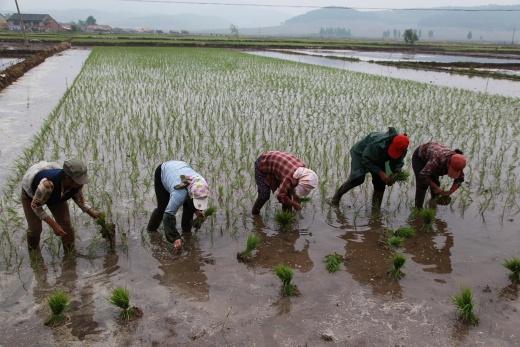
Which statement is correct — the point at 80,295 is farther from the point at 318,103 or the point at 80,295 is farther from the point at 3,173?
the point at 318,103

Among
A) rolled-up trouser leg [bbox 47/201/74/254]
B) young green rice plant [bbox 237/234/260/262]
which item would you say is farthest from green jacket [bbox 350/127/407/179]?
rolled-up trouser leg [bbox 47/201/74/254]

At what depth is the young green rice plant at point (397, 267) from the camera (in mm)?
3544

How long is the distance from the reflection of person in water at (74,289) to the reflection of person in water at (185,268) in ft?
1.29

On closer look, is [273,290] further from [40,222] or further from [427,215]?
[40,222]

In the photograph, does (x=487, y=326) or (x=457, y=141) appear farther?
(x=457, y=141)

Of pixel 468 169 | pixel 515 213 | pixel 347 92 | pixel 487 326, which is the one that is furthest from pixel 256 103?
pixel 487 326

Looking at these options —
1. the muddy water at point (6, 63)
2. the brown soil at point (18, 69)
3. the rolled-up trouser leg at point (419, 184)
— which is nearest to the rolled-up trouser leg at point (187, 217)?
the rolled-up trouser leg at point (419, 184)

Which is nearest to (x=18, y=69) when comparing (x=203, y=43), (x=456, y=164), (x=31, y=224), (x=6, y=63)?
(x=6, y=63)

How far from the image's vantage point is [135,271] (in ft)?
11.9

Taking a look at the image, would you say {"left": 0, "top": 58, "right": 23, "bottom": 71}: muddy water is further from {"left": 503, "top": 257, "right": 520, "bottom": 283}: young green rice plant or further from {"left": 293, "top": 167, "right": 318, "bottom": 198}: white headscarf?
{"left": 503, "top": 257, "right": 520, "bottom": 283}: young green rice plant

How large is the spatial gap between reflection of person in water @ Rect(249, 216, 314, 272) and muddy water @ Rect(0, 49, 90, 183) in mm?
3627

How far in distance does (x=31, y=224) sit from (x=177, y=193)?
127cm

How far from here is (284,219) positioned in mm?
4316

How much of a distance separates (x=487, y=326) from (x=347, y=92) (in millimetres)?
10158
